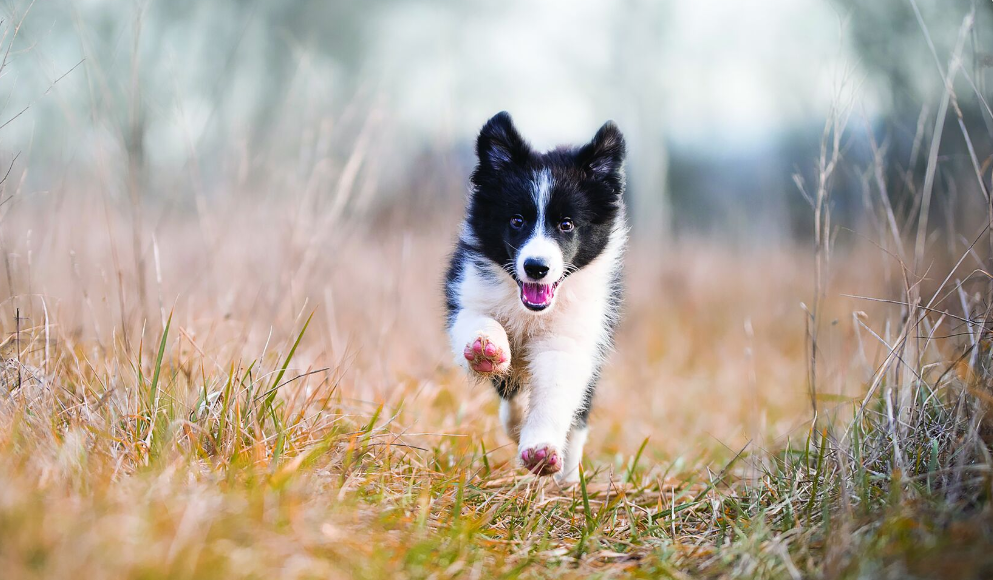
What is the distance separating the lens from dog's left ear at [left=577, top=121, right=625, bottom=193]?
3283mm

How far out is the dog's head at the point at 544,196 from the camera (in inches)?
124

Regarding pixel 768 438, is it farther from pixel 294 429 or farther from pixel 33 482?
pixel 33 482

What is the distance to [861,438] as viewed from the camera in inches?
107

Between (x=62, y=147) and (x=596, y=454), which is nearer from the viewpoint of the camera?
(x=62, y=147)

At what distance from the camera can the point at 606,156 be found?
10.9ft

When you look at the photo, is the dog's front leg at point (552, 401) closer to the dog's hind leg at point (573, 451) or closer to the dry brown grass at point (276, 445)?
the dry brown grass at point (276, 445)

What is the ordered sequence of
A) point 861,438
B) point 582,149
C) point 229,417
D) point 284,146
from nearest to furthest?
point 229,417 → point 861,438 → point 582,149 → point 284,146

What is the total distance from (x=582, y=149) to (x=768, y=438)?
236 centimetres

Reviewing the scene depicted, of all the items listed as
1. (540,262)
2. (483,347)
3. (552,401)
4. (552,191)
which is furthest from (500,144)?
(552,401)

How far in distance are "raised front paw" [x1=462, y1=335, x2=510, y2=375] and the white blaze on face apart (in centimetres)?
28

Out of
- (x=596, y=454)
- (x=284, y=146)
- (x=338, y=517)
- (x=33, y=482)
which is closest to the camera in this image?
(x=33, y=482)

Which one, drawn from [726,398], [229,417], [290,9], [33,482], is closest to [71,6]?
[229,417]

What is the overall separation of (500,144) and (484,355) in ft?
3.65

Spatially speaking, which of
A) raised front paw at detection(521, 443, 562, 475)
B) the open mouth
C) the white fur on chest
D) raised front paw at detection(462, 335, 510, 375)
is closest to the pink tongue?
the open mouth
